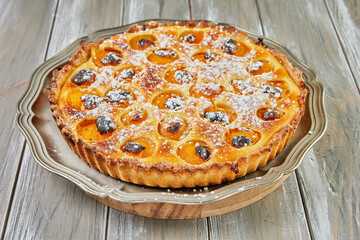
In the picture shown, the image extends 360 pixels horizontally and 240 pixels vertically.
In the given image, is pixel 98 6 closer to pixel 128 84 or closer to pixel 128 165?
pixel 128 84

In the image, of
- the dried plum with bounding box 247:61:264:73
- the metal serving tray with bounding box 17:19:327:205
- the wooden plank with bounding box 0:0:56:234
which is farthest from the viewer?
the dried plum with bounding box 247:61:264:73

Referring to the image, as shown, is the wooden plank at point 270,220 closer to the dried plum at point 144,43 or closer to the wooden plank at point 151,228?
the wooden plank at point 151,228

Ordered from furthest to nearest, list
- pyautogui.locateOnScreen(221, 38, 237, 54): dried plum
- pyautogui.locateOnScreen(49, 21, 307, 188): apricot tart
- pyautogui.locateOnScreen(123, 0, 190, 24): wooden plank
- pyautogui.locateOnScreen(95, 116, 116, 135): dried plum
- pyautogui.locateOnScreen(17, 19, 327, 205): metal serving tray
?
1. pyautogui.locateOnScreen(123, 0, 190, 24): wooden plank
2. pyautogui.locateOnScreen(221, 38, 237, 54): dried plum
3. pyautogui.locateOnScreen(95, 116, 116, 135): dried plum
4. pyautogui.locateOnScreen(49, 21, 307, 188): apricot tart
5. pyautogui.locateOnScreen(17, 19, 327, 205): metal serving tray

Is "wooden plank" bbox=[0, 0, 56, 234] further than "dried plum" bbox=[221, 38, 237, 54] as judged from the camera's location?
No

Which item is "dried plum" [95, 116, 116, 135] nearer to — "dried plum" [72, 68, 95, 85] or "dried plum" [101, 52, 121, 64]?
"dried plum" [72, 68, 95, 85]

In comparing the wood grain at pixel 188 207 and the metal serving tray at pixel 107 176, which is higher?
the metal serving tray at pixel 107 176

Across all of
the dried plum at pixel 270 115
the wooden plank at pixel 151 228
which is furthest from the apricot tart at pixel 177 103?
the wooden plank at pixel 151 228

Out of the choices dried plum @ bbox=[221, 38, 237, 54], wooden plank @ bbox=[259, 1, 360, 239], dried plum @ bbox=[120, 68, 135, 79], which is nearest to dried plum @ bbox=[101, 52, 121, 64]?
dried plum @ bbox=[120, 68, 135, 79]
